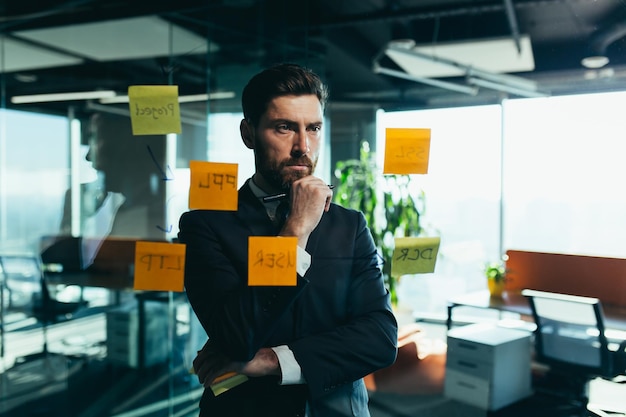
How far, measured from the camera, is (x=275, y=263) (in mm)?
1022

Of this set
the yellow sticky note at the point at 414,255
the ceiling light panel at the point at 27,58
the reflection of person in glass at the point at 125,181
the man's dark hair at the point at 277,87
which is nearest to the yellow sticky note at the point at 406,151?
the yellow sticky note at the point at 414,255

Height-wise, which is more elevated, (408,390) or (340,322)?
(340,322)

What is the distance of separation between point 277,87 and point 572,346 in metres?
2.41

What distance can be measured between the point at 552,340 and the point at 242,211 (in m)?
2.30

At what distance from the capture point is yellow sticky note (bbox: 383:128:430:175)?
1410mm

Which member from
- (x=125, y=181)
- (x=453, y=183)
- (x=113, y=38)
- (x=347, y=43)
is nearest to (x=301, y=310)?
(x=453, y=183)

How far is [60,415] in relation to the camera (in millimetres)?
2992

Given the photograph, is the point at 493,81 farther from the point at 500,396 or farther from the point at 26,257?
the point at 26,257

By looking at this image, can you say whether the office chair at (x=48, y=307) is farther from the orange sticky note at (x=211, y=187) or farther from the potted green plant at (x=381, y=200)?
the orange sticky note at (x=211, y=187)

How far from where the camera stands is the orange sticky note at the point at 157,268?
1358 mm

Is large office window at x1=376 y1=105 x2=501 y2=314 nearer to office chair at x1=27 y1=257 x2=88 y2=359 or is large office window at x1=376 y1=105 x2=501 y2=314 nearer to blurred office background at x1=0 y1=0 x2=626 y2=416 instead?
blurred office background at x1=0 y1=0 x2=626 y2=416

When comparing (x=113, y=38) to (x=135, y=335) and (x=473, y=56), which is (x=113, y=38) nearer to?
(x=135, y=335)

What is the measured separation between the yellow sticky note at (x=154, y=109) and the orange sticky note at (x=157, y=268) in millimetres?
334

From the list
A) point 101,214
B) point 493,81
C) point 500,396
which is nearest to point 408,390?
point 500,396
